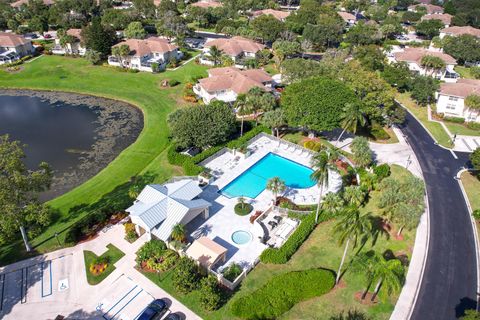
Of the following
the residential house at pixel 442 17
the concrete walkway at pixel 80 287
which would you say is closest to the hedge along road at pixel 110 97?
the concrete walkway at pixel 80 287

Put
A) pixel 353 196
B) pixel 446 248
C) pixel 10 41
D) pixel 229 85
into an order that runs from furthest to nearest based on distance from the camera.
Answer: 1. pixel 10 41
2. pixel 229 85
3. pixel 353 196
4. pixel 446 248

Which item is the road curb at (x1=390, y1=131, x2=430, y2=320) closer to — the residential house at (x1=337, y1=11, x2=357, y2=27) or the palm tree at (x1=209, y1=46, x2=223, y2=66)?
the palm tree at (x1=209, y1=46, x2=223, y2=66)

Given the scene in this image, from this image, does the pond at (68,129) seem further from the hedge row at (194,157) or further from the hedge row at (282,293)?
the hedge row at (282,293)

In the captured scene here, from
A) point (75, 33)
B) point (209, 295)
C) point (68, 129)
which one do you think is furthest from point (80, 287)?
point (75, 33)

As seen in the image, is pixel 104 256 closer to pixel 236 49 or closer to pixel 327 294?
pixel 327 294

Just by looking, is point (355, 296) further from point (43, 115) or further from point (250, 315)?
point (43, 115)

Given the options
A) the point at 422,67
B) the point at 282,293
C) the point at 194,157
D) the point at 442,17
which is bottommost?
the point at 194,157

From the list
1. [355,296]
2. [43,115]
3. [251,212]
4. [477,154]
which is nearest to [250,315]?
[355,296]

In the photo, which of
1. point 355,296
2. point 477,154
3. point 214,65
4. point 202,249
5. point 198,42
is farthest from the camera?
point 198,42
